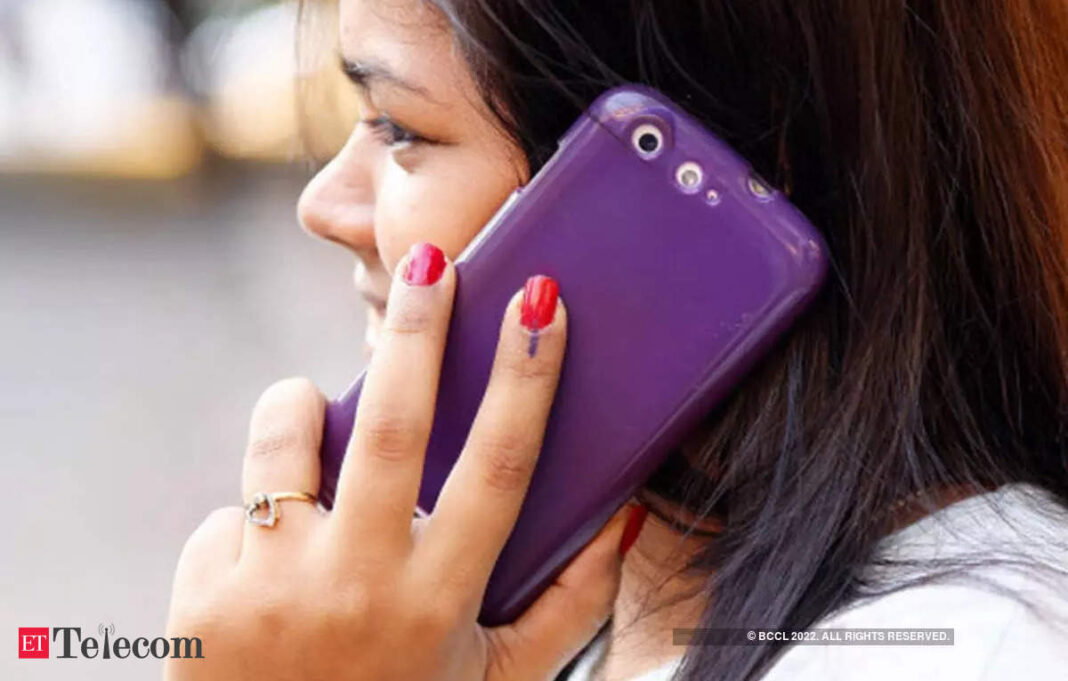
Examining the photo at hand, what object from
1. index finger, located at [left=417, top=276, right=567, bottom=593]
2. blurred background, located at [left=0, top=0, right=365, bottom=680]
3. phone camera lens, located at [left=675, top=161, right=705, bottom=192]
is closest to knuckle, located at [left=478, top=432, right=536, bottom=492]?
index finger, located at [left=417, top=276, right=567, bottom=593]

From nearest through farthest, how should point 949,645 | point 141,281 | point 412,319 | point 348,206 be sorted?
Result: point 949,645, point 412,319, point 348,206, point 141,281

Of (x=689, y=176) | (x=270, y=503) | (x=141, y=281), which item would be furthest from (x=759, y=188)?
(x=141, y=281)

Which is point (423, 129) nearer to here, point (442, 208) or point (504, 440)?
point (442, 208)

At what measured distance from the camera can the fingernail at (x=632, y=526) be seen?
612mm

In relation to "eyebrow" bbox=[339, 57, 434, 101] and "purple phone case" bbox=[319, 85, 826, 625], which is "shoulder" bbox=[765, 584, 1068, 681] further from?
"eyebrow" bbox=[339, 57, 434, 101]

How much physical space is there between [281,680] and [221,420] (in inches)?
68.0

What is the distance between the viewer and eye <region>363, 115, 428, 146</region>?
0.62m

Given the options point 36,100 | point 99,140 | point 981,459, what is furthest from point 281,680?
point 99,140

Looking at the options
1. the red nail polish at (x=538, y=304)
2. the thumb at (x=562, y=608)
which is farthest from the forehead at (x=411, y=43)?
the thumb at (x=562, y=608)

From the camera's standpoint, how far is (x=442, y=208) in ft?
2.04

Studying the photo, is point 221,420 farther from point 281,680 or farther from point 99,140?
point 99,140

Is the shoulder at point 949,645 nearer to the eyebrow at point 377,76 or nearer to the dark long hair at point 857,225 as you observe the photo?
the dark long hair at point 857,225

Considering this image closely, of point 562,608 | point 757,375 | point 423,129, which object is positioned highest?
point 423,129

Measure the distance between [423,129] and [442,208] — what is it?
0.12 ft
